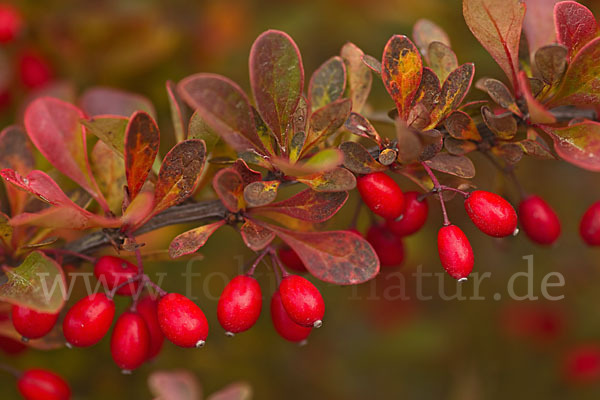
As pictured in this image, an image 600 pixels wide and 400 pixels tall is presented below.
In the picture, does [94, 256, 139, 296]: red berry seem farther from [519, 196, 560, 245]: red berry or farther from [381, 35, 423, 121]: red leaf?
[519, 196, 560, 245]: red berry

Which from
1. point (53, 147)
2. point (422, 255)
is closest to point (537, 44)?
point (53, 147)

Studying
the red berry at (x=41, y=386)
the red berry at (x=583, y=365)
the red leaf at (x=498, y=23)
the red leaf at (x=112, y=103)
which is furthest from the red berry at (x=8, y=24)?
the red berry at (x=583, y=365)

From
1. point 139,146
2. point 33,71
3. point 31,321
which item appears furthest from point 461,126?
point 33,71

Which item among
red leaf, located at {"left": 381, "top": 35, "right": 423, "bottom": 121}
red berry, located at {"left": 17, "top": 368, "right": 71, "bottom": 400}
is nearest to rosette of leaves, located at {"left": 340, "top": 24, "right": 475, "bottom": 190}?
→ red leaf, located at {"left": 381, "top": 35, "right": 423, "bottom": 121}

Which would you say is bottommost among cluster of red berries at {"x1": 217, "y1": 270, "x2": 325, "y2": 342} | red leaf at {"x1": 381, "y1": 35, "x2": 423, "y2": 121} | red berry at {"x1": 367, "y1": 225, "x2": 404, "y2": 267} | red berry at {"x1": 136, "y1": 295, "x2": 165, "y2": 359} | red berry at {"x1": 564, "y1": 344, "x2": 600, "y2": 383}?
red berry at {"x1": 564, "y1": 344, "x2": 600, "y2": 383}

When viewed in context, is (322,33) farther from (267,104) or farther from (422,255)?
(267,104)

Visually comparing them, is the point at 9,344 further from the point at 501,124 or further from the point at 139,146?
the point at 501,124
